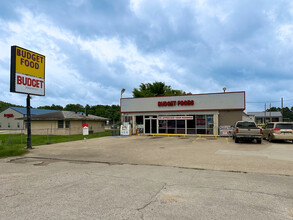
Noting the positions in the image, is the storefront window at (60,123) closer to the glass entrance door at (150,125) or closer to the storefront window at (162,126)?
the glass entrance door at (150,125)

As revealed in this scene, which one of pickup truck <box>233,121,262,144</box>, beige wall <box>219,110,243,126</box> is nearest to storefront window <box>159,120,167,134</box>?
beige wall <box>219,110,243,126</box>

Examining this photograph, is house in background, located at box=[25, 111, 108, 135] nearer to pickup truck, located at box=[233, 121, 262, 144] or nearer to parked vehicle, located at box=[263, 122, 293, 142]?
pickup truck, located at box=[233, 121, 262, 144]

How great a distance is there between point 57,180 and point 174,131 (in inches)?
854

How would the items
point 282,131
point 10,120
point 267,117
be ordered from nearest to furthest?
point 282,131 < point 10,120 < point 267,117

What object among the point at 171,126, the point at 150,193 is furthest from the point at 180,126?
the point at 150,193

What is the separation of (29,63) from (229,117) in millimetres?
21532

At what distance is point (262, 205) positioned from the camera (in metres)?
4.30

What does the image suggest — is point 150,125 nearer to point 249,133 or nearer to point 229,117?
point 229,117

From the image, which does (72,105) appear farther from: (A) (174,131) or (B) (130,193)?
(B) (130,193)

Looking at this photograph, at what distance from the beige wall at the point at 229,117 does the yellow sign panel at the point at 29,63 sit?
1994 cm

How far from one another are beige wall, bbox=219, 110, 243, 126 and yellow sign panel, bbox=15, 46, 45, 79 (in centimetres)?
1994

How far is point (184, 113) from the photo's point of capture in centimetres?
2684

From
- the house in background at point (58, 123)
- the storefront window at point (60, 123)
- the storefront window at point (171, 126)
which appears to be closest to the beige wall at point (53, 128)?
the house in background at point (58, 123)

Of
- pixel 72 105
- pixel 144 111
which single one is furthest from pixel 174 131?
pixel 72 105
